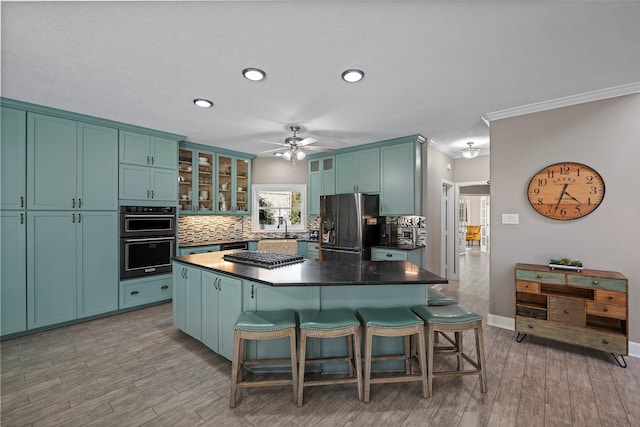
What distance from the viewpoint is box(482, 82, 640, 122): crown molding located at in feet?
8.77

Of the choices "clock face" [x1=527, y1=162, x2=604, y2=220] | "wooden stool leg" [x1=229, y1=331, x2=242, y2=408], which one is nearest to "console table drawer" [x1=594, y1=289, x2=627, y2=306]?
"clock face" [x1=527, y1=162, x2=604, y2=220]

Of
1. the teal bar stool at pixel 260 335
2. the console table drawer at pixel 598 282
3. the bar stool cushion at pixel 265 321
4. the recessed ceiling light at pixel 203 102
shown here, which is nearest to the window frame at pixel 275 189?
the recessed ceiling light at pixel 203 102

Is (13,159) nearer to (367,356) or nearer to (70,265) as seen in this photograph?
(70,265)

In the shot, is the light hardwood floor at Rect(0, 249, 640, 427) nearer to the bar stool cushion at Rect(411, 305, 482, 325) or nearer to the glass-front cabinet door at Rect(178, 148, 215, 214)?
the bar stool cushion at Rect(411, 305, 482, 325)

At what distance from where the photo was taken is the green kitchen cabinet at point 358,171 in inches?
187

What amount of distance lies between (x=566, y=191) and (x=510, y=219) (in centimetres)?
58

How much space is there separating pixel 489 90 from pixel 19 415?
457 cm

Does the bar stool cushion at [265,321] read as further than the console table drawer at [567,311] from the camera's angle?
→ No

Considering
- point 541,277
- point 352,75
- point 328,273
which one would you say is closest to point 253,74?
point 352,75

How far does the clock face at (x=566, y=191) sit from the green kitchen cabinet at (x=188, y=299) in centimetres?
371

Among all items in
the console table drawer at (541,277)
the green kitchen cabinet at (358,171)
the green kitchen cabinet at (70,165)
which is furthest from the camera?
the green kitchen cabinet at (358,171)

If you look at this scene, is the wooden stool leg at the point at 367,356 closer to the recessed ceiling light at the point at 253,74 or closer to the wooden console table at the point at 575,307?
the wooden console table at the point at 575,307

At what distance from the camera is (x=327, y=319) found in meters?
2.06

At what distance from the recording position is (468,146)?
4.82 meters
